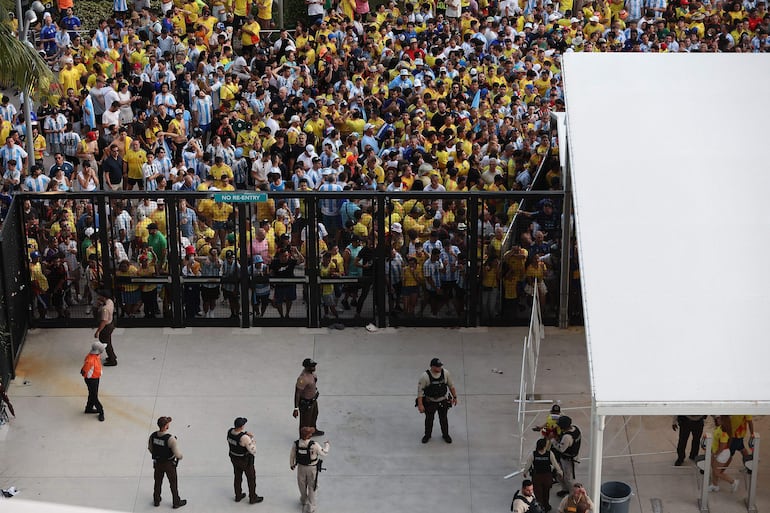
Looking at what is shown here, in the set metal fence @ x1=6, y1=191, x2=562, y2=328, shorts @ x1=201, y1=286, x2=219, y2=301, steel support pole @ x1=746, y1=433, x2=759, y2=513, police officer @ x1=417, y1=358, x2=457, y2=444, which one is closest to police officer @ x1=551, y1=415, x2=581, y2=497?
police officer @ x1=417, y1=358, x2=457, y2=444

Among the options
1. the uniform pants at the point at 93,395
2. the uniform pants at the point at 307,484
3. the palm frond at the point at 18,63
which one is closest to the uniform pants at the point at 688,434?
the uniform pants at the point at 307,484

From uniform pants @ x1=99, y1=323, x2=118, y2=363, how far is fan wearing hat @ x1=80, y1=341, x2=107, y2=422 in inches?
48.1

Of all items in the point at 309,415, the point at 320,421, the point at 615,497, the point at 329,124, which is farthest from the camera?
the point at 329,124

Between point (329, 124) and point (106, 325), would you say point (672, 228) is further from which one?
point (329, 124)

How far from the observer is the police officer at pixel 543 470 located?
52.1 feet

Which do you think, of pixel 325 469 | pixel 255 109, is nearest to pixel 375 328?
pixel 325 469

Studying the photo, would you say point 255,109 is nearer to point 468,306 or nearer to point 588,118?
point 468,306

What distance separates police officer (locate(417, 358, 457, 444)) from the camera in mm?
17234

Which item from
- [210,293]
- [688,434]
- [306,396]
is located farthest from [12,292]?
[688,434]

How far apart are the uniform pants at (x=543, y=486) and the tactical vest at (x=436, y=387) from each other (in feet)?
6.40

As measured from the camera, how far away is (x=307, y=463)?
1588cm

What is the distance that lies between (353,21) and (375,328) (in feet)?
45.0

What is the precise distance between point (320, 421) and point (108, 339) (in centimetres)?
379

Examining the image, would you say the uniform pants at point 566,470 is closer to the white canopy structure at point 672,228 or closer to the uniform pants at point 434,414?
the white canopy structure at point 672,228
